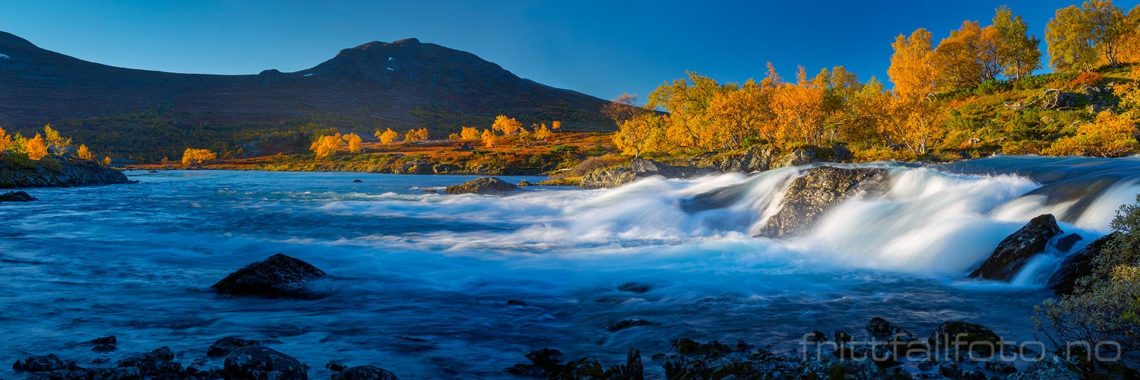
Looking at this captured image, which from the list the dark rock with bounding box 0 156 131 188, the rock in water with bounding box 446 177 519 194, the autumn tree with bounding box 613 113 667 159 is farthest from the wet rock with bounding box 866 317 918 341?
the dark rock with bounding box 0 156 131 188

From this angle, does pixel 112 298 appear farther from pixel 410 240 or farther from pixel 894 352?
pixel 894 352

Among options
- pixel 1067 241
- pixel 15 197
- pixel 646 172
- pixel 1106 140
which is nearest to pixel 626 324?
pixel 1067 241

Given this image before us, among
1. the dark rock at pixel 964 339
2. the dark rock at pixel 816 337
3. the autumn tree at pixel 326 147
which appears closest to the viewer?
the dark rock at pixel 964 339

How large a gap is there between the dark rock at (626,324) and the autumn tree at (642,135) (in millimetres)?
59991

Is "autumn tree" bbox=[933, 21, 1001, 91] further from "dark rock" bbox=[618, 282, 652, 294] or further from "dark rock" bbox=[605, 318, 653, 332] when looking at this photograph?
"dark rock" bbox=[605, 318, 653, 332]

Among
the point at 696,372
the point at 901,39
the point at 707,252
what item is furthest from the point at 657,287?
the point at 901,39

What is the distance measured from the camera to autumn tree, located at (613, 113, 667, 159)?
70625 millimetres

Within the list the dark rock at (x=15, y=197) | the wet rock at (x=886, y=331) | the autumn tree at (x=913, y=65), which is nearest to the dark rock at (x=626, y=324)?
the wet rock at (x=886, y=331)

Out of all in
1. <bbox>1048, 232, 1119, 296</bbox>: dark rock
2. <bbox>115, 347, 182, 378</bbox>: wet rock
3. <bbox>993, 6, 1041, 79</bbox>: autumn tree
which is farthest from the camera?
<bbox>993, 6, 1041, 79</bbox>: autumn tree

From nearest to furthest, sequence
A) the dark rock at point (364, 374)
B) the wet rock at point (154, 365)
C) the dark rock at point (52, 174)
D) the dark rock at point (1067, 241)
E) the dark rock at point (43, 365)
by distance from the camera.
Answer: the dark rock at point (364, 374)
the wet rock at point (154, 365)
the dark rock at point (43, 365)
the dark rock at point (1067, 241)
the dark rock at point (52, 174)

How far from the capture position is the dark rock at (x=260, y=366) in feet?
21.3

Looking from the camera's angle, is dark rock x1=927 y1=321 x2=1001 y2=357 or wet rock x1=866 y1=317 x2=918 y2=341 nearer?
dark rock x1=927 y1=321 x2=1001 y2=357

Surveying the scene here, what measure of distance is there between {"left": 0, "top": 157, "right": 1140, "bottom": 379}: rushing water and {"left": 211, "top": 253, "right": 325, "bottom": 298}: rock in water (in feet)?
1.62

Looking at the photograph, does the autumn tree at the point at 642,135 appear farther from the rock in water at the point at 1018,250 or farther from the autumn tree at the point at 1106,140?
the rock in water at the point at 1018,250
